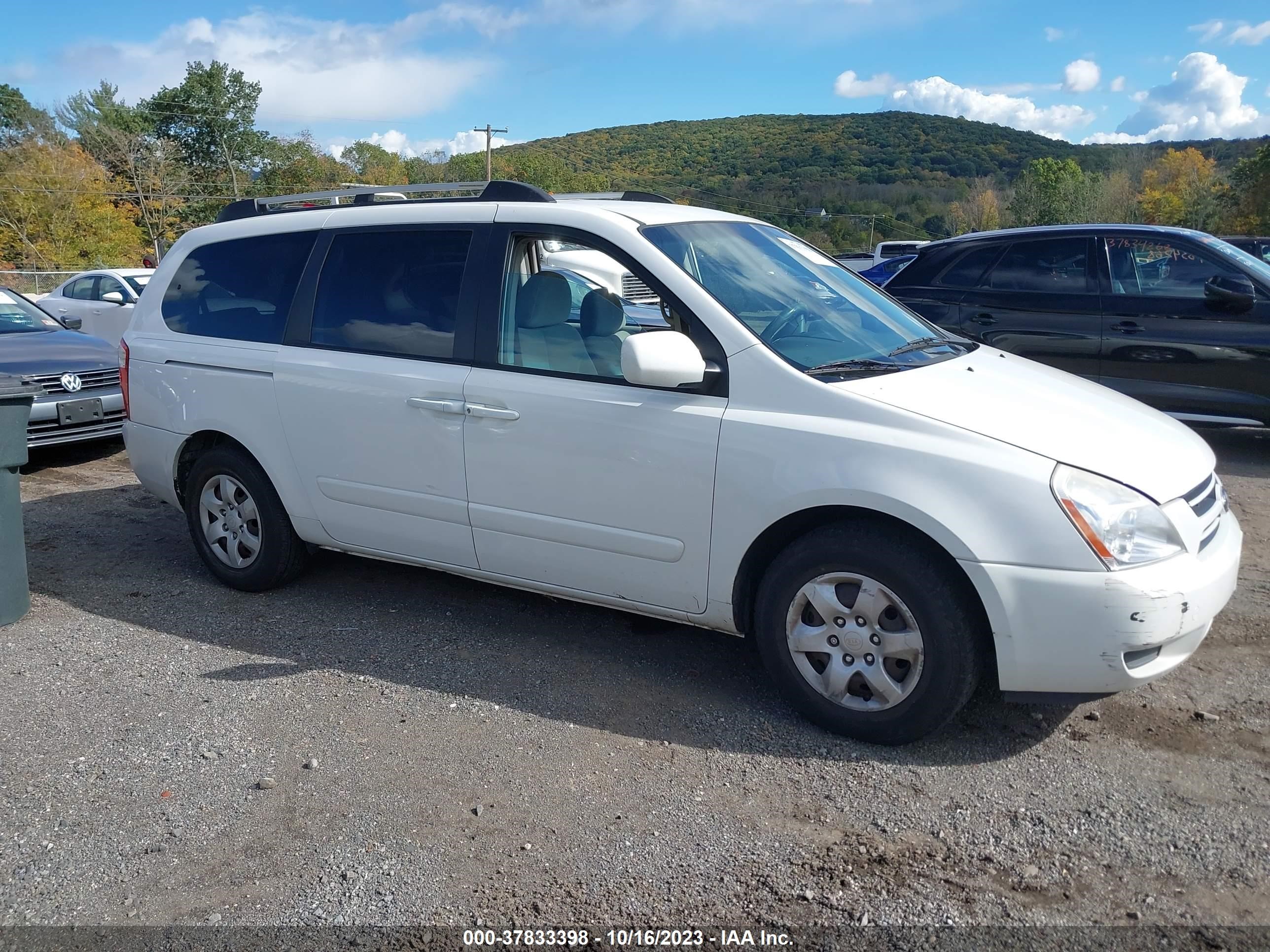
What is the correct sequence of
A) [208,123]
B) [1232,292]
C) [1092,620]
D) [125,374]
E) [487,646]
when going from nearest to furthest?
[1092,620] < [487,646] < [125,374] < [1232,292] < [208,123]

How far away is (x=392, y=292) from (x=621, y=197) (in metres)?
1.17

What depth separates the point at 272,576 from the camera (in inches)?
198

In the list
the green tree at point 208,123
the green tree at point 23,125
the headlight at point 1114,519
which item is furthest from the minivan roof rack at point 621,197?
the green tree at point 208,123

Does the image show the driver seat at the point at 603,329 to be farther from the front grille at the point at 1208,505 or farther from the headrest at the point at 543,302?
the front grille at the point at 1208,505

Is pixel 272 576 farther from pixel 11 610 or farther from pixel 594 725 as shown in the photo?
pixel 594 725

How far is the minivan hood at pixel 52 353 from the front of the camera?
803 centimetres

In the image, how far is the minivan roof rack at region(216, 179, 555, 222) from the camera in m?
4.40

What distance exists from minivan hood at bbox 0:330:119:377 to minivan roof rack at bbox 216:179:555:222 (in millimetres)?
3471

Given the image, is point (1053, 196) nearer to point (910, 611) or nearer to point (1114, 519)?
point (1114, 519)

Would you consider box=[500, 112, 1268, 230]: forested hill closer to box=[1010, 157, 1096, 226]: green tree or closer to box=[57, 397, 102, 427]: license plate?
box=[1010, 157, 1096, 226]: green tree

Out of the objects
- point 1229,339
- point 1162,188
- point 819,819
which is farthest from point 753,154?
point 819,819

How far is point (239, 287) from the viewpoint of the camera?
197 inches

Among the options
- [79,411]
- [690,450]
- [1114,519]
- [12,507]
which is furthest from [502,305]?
[79,411]

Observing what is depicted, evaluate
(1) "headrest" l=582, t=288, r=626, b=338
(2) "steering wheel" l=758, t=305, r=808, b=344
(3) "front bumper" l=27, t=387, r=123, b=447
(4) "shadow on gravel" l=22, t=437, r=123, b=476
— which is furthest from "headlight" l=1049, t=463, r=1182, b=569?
(4) "shadow on gravel" l=22, t=437, r=123, b=476
